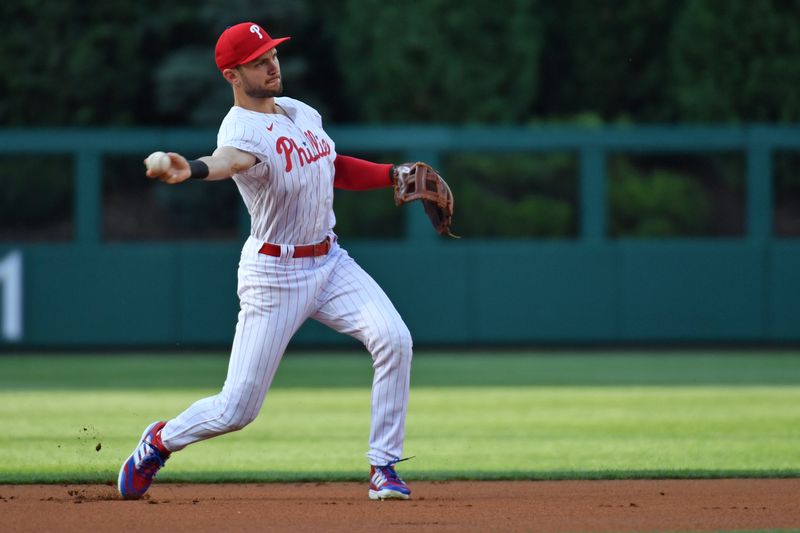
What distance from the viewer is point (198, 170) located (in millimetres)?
5703

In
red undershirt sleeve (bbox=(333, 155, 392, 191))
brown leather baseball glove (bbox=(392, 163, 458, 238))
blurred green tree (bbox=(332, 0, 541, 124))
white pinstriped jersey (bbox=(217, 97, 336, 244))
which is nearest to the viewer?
white pinstriped jersey (bbox=(217, 97, 336, 244))

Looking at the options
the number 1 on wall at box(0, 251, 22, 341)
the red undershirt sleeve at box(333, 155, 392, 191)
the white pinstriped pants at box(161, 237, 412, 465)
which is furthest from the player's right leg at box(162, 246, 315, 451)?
the number 1 on wall at box(0, 251, 22, 341)

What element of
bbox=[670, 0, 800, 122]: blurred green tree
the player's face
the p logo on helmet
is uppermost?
bbox=[670, 0, 800, 122]: blurred green tree

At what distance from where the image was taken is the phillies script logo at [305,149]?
6.24m

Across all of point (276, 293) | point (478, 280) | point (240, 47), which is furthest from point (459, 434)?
point (478, 280)

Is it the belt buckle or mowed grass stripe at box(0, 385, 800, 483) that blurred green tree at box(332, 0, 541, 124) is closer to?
mowed grass stripe at box(0, 385, 800, 483)

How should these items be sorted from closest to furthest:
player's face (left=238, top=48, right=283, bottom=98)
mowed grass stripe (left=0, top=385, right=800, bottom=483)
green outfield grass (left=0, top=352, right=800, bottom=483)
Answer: player's face (left=238, top=48, right=283, bottom=98), mowed grass stripe (left=0, top=385, right=800, bottom=483), green outfield grass (left=0, top=352, right=800, bottom=483)

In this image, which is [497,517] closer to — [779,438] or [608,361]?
[779,438]

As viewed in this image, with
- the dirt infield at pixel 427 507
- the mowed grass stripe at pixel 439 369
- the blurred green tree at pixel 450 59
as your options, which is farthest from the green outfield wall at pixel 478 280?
the dirt infield at pixel 427 507

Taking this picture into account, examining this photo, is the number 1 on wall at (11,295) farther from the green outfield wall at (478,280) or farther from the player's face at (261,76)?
the player's face at (261,76)

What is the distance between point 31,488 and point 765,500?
3.37 metres

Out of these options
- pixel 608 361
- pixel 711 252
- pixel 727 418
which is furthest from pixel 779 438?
pixel 711 252

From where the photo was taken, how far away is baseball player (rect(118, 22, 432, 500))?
6246 millimetres

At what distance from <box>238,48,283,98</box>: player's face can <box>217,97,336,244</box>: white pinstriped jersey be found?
10cm
